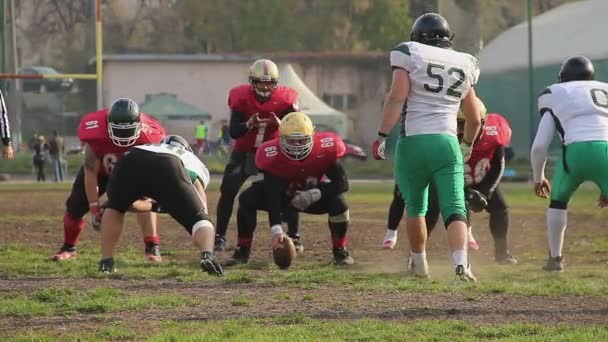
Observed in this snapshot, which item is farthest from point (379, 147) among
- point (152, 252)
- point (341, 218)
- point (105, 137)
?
point (152, 252)

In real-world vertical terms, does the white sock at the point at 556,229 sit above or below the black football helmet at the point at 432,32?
below

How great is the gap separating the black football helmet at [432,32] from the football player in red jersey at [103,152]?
2441 mm

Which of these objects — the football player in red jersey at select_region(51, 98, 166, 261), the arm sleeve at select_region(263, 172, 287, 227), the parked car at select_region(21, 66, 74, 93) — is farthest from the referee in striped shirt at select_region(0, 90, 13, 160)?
the parked car at select_region(21, 66, 74, 93)

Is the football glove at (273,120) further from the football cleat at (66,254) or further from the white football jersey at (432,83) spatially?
the white football jersey at (432,83)

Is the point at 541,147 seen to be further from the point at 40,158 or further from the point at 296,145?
the point at 40,158

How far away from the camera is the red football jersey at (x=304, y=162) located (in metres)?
10.2

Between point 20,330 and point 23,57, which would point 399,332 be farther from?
point 23,57

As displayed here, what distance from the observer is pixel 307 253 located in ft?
37.9

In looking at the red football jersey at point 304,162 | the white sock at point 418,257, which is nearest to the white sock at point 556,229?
the white sock at point 418,257

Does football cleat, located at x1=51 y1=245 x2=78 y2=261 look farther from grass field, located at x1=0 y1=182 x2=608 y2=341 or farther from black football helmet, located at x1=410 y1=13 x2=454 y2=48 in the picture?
black football helmet, located at x1=410 y1=13 x2=454 y2=48

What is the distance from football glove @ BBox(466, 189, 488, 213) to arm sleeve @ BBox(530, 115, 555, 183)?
513 mm

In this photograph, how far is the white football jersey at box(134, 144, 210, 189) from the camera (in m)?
9.09

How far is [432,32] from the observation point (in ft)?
28.5

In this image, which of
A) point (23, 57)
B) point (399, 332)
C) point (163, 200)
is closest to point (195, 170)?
point (163, 200)
